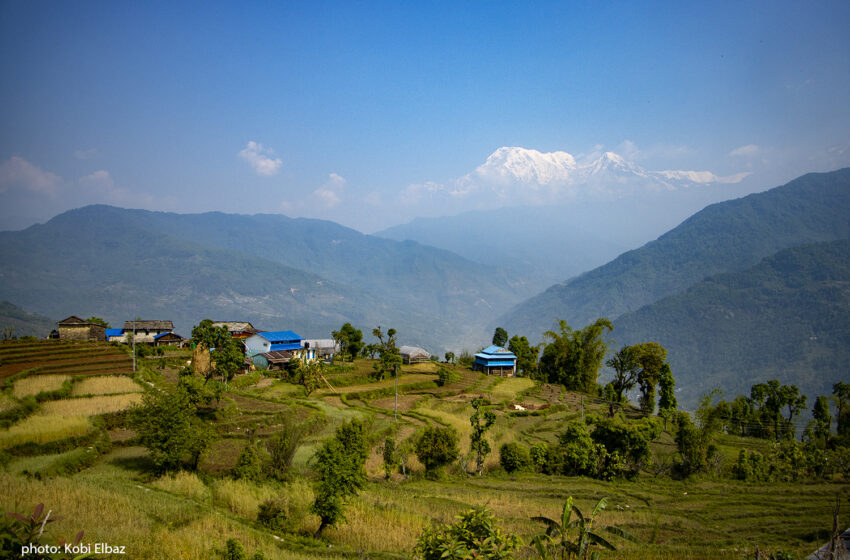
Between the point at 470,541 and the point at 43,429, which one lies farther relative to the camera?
the point at 43,429

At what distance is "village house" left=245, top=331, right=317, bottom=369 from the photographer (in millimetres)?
62250

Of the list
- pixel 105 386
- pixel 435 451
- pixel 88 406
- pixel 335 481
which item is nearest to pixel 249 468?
pixel 335 481

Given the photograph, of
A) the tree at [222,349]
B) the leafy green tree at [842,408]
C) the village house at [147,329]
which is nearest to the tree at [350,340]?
the tree at [222,349]

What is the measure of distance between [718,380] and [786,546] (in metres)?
154

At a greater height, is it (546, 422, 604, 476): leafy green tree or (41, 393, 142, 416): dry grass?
(41, 393, 142, 416): dry grass

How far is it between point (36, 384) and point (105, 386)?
13.2 feet

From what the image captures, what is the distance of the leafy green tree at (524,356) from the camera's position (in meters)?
72.7

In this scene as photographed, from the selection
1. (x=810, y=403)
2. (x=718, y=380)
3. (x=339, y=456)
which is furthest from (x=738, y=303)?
(x=339, y=456)

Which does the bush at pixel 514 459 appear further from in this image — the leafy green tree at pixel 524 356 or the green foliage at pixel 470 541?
the leafy green tree at pixel 524 356

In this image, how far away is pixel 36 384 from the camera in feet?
104

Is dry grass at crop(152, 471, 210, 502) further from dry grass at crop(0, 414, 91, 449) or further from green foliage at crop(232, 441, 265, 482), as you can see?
dry grass at crop(0, 414, 91, 449)

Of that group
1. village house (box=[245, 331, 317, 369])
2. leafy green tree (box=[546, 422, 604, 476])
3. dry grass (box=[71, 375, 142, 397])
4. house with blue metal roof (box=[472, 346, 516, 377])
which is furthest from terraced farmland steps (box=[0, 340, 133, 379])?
house with blue metal roof (box=[472, 346, 516, 377])

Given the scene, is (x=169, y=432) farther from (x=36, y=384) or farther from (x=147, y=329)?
(x=147, y=329)

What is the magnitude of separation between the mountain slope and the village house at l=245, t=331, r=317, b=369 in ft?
419
